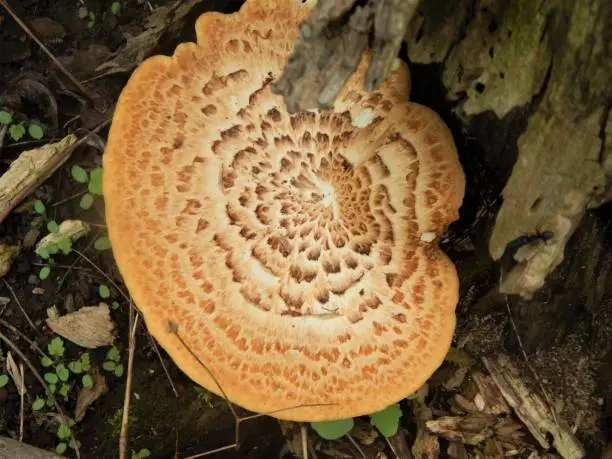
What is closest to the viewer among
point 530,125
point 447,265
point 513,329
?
point 530,125

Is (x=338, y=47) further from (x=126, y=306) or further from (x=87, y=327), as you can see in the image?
(x=87, y=327)

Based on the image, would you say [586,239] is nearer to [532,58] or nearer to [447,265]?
[447,265]

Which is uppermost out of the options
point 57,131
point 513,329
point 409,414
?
point 57,131

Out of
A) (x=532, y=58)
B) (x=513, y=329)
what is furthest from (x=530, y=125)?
(x=513, y=329)

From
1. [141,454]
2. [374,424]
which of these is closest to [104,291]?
[141,454]

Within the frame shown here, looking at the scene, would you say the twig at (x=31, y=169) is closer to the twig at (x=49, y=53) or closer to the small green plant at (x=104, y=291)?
the twig at (x=49, y=53)

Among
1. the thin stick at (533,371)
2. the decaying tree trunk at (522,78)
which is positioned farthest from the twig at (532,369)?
the decaying tree trunk at (522,78)

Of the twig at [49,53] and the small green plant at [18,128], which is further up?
the twig at [49,53]
